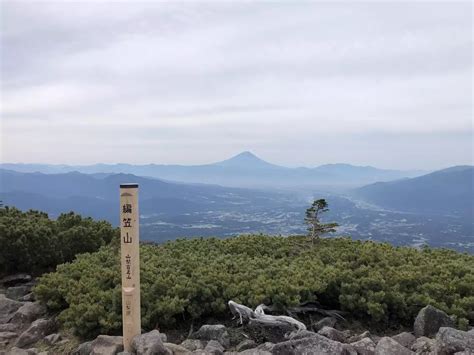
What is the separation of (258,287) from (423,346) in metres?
2.08

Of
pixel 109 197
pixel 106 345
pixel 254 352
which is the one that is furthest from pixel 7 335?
pixel 109 197

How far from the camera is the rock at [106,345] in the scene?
203 inches

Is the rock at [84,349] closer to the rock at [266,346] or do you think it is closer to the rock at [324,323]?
the rock at [266,346]

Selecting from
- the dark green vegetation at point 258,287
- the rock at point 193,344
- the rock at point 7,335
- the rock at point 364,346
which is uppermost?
the dark green vegetation at point 258,287

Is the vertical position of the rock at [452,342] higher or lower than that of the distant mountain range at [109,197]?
higher

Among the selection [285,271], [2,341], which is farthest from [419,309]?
[2,341]

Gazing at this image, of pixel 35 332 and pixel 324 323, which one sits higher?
A: pixel 324 323

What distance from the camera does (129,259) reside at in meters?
5.15

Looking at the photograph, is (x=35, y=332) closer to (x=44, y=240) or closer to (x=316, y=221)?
(x=44, y=240)

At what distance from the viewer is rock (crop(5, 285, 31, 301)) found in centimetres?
805

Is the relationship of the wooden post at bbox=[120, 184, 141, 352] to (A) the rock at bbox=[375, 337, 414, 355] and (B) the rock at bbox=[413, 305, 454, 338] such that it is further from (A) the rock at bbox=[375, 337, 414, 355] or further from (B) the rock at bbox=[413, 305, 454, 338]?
(B) the rock at bbox=[413, 305, 454, 338]

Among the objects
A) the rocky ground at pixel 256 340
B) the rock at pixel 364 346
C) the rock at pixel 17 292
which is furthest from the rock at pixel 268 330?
the rock at pixel 17 292

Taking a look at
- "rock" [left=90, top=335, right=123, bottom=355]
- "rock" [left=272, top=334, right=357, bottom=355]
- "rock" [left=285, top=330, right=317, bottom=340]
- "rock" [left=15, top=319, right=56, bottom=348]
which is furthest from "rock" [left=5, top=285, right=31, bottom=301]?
"rock" [left=272, top=334, right=357, bottom=355]

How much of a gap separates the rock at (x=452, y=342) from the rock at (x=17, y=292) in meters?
6.64
